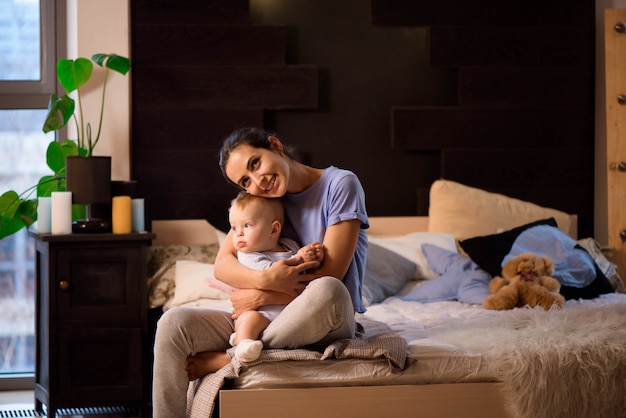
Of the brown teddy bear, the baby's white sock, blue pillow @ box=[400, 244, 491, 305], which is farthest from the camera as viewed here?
blue pillow @ box=[400, 244, 491, 305]

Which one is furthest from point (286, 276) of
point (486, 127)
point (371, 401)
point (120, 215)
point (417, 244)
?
point (486, 127)

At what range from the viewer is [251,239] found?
2551 millimetres

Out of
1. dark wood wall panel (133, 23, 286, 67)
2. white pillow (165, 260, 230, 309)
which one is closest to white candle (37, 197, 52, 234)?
white pillow (165, 260, 230, 309)

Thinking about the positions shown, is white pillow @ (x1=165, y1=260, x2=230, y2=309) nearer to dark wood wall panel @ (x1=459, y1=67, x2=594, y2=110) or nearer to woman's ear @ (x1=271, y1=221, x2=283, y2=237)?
woman's ear @ (x1=271, y1=221, x2=283, y2=237)

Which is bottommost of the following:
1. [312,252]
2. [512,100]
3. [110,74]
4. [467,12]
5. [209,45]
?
[312,252]

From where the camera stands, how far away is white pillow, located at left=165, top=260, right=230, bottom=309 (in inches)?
142

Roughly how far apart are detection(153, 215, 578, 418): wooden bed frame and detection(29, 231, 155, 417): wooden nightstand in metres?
1.38

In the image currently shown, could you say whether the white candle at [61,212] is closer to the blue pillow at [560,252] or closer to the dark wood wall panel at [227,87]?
the dark wood wall panel at [227,87]

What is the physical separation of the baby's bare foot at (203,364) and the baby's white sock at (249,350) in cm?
12

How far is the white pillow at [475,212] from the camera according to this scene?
4.16 metres

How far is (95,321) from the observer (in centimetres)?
365

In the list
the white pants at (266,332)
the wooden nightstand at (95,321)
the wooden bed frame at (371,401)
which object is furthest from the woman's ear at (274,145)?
the wooden nightstand at (95,321)

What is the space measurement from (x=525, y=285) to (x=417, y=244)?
0.72 metres

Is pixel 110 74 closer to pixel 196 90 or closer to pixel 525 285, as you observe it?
pixel 196 90
